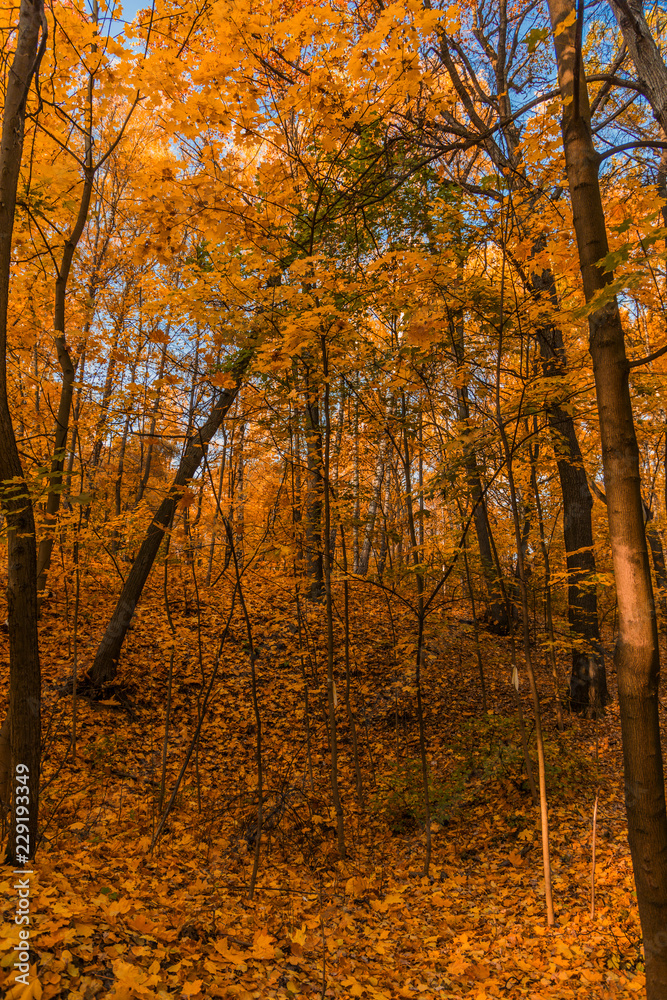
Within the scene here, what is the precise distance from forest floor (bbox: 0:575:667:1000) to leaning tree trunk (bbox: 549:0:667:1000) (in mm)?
1184

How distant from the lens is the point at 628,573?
2.04 m

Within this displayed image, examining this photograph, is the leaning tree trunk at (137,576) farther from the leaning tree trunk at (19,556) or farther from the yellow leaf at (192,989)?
the yellow leaf at (192,989)

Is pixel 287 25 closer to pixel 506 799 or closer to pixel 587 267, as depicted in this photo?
pixel 587 267

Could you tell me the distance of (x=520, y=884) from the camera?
152 inches

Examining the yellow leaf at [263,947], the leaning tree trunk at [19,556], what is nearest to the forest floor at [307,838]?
the yellow leaf at [263,947]

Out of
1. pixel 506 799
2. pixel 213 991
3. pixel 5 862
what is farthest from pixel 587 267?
pixel 506 799

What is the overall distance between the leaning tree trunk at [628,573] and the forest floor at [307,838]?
118 centimetres

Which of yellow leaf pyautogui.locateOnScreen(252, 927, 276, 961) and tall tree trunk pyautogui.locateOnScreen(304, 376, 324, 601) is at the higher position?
tall tree trunk pyautogui.locateOnScreen(304, 376, 324, 601)

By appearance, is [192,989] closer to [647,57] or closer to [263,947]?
[263,947]

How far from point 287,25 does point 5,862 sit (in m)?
4.94

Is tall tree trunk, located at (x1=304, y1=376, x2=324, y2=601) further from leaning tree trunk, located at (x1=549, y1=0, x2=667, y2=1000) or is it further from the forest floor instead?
leaning tree trunk, located at (x1=549, y1=0, x2=667, y2=1000)

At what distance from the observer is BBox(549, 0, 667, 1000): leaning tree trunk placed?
6.32 feet

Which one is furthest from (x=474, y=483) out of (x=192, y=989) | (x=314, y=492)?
(x=192, y=989)

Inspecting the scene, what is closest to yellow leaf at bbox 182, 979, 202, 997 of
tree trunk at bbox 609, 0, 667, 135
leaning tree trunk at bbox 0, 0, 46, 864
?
leaning tree trunk at bbox 0, 0, 46, 864
